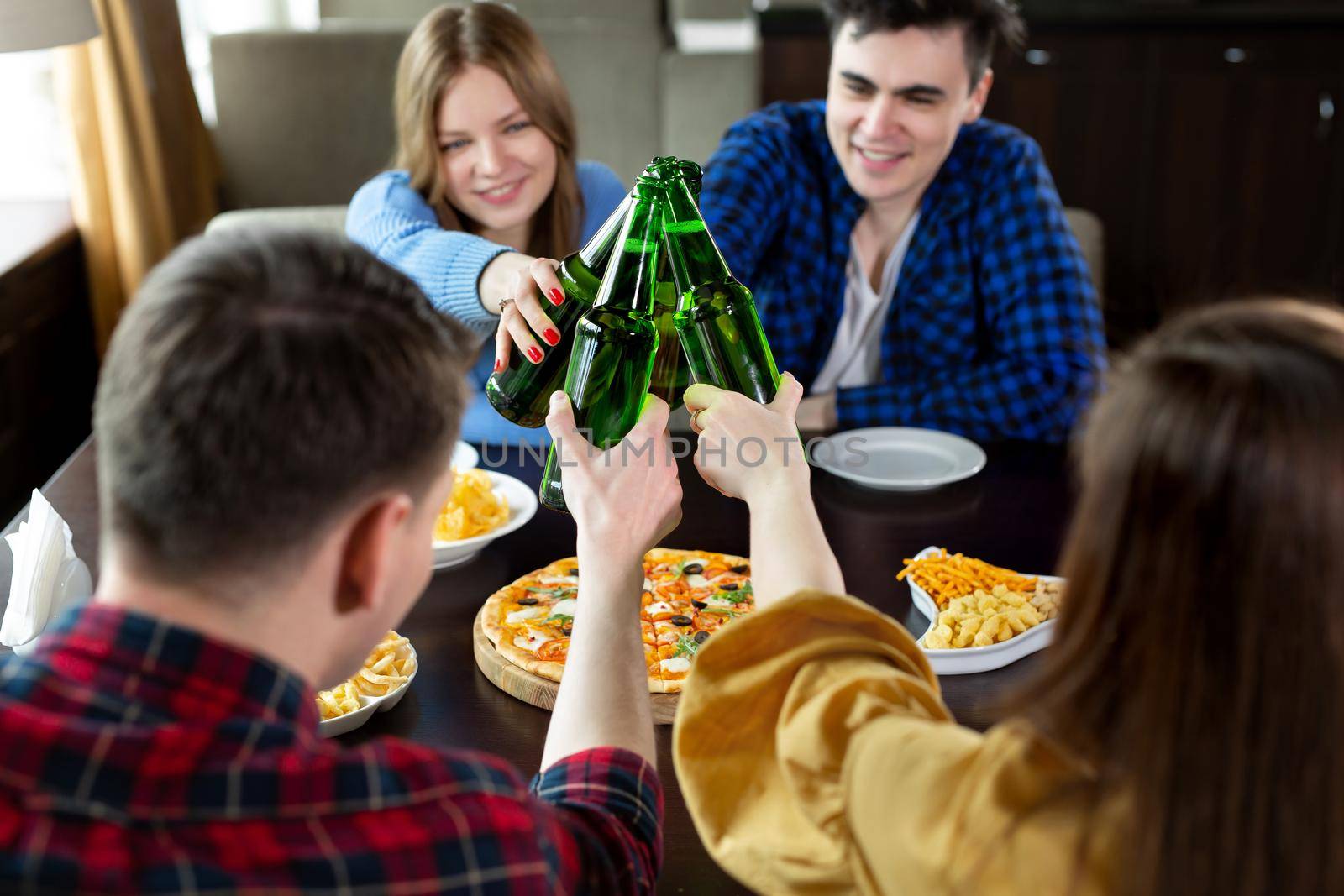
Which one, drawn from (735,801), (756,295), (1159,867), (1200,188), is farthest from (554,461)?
(1200,188)

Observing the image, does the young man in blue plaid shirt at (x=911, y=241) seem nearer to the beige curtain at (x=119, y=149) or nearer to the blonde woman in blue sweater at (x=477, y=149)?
the blonde woman in blue sweater at (x=477, y=149)

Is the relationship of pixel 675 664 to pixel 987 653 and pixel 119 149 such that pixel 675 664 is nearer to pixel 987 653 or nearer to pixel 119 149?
pixel 987 653

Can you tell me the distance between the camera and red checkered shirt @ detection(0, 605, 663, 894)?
64 cm

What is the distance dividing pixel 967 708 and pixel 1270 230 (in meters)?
3.70

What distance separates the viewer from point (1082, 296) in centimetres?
212

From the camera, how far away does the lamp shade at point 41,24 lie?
2.03 m

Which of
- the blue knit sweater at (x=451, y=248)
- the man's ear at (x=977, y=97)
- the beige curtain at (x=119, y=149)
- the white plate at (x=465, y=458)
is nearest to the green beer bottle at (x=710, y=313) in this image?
the blue knit sweater at (x=451, y=248)

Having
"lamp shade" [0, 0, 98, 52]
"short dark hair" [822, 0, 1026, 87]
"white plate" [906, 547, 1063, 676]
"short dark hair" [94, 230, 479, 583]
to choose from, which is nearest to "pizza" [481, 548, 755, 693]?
"white plate" [906, 547, 1063, 676]

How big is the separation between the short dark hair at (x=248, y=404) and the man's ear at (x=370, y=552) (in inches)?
0.5

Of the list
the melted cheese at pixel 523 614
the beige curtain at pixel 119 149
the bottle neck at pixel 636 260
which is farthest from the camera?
the beige curtain at pixel 119 149

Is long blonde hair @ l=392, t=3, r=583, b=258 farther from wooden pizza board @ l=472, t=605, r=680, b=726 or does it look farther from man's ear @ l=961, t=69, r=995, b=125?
wooden pizza board @ l=472, t=605, r=680, b=726

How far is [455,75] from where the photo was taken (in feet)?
6.99

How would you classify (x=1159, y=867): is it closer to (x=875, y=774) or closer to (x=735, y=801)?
(x=875, y=774)

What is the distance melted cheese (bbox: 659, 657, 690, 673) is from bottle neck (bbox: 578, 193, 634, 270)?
15.3 inches
